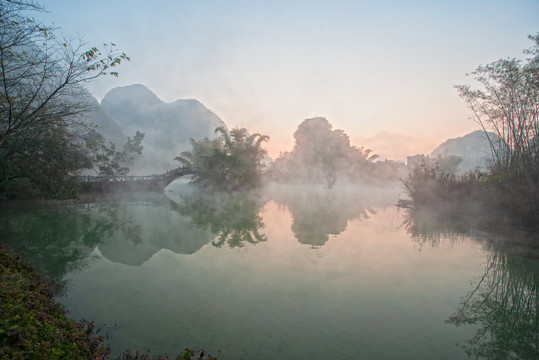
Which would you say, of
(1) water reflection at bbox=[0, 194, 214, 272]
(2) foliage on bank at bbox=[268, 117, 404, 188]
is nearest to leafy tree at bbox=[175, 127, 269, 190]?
(2) foliage on bank at bbox=[268, 117, 404, 188]

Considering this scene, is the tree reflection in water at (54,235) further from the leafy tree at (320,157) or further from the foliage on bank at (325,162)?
the leafy tree at (320,157)

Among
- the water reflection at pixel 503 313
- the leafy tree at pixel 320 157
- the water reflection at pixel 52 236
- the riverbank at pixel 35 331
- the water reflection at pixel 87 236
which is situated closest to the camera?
the riverbank at pixel 35 331

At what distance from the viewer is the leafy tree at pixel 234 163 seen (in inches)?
1123

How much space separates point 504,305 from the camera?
4.82 metres

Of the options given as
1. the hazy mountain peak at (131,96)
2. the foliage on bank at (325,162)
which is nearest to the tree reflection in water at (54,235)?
the foliage on bank at (325,162)

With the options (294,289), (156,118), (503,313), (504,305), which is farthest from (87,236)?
(156,118)

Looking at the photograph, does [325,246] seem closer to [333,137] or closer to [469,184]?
[469,184]

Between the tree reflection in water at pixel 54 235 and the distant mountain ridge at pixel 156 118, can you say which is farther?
the distant mountain ridge at pixel 156 118

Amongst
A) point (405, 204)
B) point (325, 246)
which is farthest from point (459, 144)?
point (325, 246)

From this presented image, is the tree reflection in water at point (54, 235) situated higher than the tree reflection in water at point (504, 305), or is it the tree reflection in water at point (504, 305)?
the tree reflection in water at point (504, 305)

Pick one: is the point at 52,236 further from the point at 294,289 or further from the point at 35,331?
the point at 294,289

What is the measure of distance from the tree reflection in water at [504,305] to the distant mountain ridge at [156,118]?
11328cm

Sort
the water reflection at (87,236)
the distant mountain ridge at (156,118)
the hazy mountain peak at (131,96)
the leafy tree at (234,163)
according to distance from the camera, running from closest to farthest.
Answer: the water reflection at (87,236), the leafy tree at (234,163), the distant mountain ridge at (156,118), the hazy mountain peak at (131,96)

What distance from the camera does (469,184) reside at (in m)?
15.0
